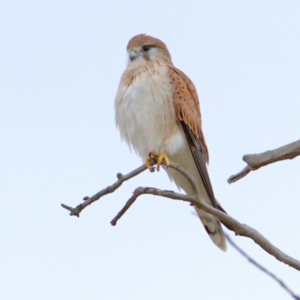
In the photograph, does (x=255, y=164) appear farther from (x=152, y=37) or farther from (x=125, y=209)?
(x=152, y=37)

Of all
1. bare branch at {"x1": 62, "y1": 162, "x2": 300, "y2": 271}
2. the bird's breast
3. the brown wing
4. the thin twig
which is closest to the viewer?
the thin twig

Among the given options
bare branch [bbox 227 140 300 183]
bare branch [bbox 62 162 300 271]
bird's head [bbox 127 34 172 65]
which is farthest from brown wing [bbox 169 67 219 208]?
bare branch [bbox 227 140 300 183]

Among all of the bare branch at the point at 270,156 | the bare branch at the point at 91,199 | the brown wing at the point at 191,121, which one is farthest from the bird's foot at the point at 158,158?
the bare branch at the point at 270,156

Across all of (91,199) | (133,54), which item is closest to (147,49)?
(133,54)

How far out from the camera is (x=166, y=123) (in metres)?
4.45

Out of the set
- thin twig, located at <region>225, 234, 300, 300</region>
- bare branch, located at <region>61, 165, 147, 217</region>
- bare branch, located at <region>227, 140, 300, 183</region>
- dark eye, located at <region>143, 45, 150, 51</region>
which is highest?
dark eye, located at <region>143, 45, 150, 51</region>

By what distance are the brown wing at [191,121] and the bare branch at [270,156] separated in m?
1.70

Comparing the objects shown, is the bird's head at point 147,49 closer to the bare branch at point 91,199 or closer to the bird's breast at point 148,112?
the bird's breast at point 148,112

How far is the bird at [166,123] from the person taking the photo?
4418 mm

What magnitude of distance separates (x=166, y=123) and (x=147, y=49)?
3.33ft

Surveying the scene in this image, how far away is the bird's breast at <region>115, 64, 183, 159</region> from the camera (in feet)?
14.5

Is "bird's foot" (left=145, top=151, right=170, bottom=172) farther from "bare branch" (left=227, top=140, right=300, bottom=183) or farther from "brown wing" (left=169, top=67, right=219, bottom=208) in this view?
"bare branch" (left=227, top=140, right=300, bottom=183)

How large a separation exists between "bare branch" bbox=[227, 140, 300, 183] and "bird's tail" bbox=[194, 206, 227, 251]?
5.75ft

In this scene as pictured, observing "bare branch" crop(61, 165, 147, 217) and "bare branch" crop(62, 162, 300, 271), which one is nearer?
"bare branch" crop(62, 162, 300, 271)
